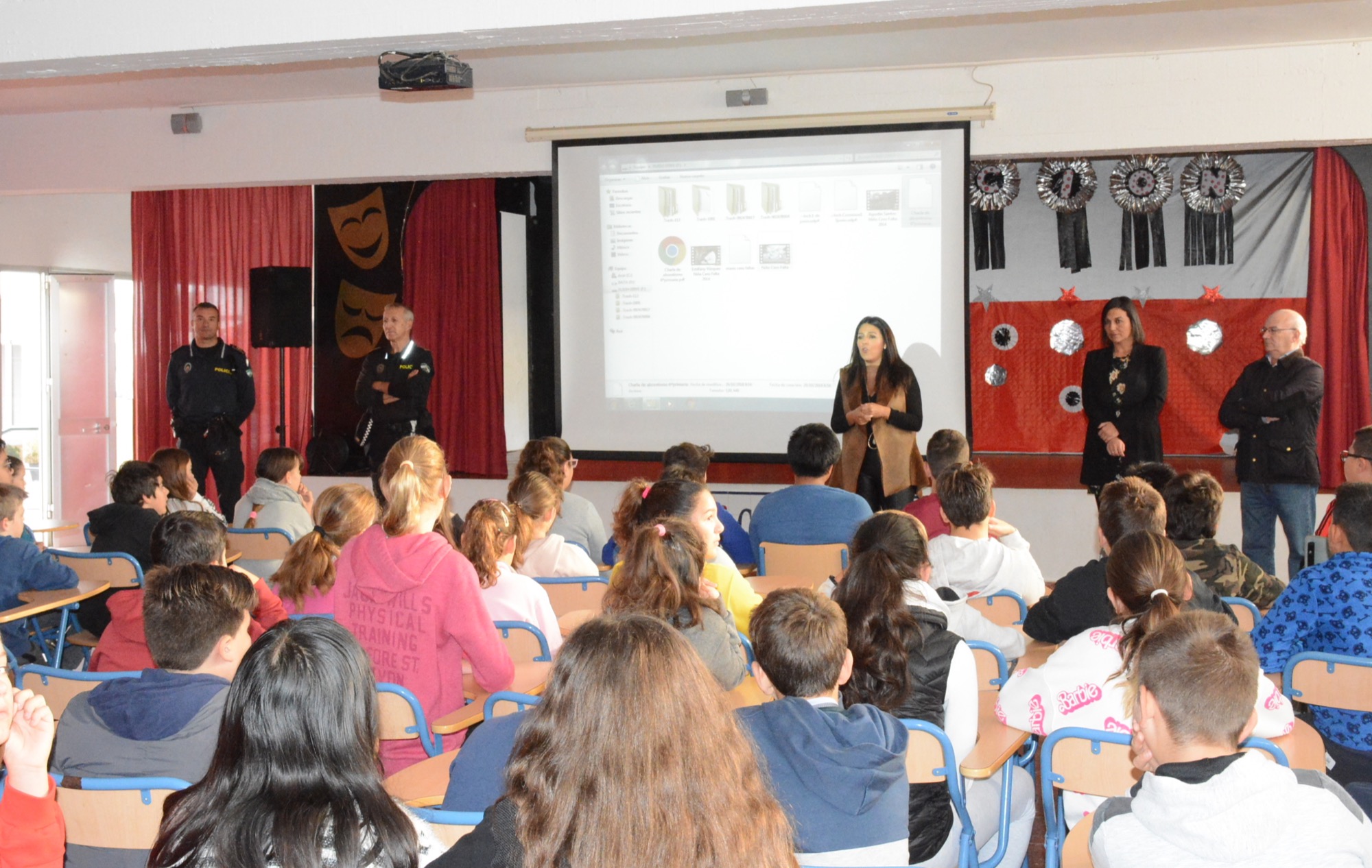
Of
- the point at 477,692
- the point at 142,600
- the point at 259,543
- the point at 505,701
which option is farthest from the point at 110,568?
the point at 505,701

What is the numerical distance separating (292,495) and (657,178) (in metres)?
2.90

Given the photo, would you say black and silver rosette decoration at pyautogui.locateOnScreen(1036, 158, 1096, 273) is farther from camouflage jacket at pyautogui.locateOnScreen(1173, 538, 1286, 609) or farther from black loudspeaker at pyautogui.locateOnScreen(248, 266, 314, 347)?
camouflage jacket at pyautogui.locateOnScreen(1173, 538, 1286, 609)

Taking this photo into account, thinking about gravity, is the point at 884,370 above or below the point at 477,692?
above

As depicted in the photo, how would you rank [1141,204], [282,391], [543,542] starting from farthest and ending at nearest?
1. [1141,204]
2. [282,391]
3. [543,542]

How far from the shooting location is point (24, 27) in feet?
12.3

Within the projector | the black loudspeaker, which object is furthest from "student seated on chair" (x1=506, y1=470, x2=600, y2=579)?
the black loudspeaker

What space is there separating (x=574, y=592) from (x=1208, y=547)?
1996 millimetres

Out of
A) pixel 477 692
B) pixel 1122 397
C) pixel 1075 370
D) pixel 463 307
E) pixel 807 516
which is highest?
pixel 463 307

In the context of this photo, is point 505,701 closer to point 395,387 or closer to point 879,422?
point 879,422

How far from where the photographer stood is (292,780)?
140 cm

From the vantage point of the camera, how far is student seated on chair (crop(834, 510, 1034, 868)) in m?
2.30

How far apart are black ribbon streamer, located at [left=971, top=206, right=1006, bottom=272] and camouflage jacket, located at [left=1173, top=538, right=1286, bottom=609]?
6539 mm

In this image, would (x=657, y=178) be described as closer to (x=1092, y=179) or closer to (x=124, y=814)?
(x=1092, y=179)

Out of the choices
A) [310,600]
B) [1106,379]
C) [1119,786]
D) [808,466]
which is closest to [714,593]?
[1119,786]
